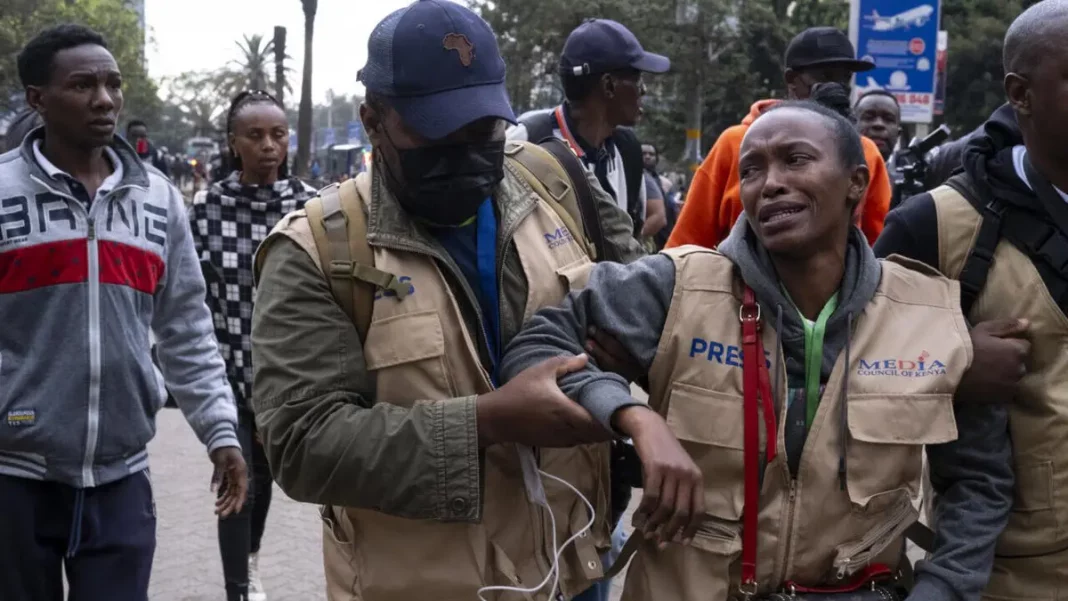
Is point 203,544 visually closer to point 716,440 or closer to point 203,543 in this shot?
point 203,543

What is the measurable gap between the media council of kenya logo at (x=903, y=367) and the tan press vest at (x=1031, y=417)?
324mm

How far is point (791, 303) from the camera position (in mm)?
2430

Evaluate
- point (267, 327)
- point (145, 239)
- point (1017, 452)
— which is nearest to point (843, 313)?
point (1017, 452)

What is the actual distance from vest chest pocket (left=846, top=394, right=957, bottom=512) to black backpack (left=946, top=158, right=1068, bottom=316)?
363mm

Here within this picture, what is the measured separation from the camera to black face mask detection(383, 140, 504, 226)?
2402 millimetres

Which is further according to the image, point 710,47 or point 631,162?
point 710,47

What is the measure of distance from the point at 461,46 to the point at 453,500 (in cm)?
90

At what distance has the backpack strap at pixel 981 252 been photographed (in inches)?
103

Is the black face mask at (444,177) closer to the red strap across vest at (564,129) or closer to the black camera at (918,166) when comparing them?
the red strap across vest at (564,129)

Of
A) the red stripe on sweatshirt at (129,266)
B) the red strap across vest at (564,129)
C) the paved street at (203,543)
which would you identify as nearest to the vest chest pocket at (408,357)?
the red stripe on sweatshirt at (129,266)

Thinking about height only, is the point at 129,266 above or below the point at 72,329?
above

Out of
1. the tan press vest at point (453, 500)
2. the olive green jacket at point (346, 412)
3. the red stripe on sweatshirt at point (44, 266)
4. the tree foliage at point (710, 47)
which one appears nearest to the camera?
the olive green jacket at point (346, 412)

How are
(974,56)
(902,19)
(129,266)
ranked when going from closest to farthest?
(129,266) → (902,19) → (974,56)

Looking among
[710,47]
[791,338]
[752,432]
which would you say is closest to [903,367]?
[791,338]
